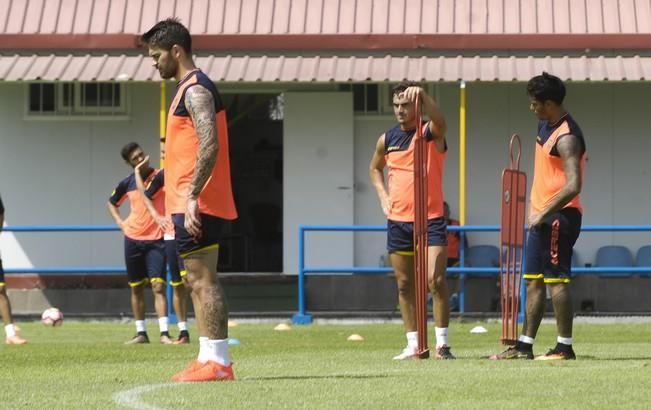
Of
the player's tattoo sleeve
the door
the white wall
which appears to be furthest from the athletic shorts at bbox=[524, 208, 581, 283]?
the white wall

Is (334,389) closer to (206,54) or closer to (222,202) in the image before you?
(222,202)

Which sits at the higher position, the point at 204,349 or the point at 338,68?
the point at 338,68

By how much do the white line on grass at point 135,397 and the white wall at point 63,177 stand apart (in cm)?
1381

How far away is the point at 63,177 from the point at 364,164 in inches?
169

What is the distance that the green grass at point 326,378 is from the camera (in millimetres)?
8531

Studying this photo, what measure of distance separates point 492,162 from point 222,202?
536 inches

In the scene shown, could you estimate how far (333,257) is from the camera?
75.3 ft

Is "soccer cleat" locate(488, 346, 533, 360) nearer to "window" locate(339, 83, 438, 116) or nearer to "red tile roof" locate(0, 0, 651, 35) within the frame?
"red tile roof" locate(0, 0, 651, 35)

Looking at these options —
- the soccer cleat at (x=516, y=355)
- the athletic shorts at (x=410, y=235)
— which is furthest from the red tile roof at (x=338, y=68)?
the soccer cleat at (x=516, y=355)

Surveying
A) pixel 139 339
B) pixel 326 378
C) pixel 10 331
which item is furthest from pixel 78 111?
pixel 326 378

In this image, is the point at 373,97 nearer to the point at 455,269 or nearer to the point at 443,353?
the point at 455,269

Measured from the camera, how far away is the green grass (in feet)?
28.0

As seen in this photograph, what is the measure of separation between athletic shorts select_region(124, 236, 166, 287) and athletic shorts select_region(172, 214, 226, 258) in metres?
7.08

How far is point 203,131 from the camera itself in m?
9.53
